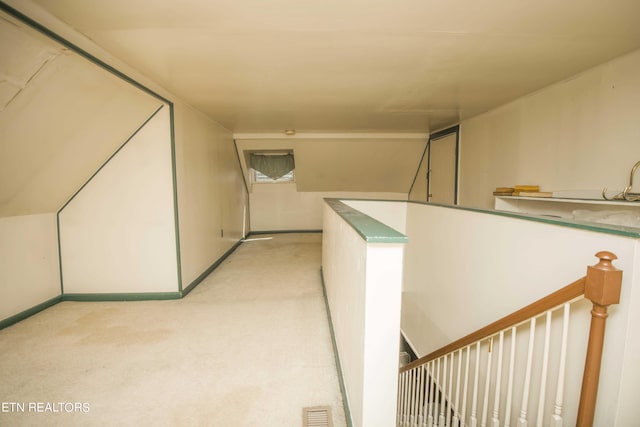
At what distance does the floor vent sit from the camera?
1455mm

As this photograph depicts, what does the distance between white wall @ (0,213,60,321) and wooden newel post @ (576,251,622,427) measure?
3.96 meters

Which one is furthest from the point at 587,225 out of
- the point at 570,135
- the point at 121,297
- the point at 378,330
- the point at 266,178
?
the point at 266,178

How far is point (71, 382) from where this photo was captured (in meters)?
1.76

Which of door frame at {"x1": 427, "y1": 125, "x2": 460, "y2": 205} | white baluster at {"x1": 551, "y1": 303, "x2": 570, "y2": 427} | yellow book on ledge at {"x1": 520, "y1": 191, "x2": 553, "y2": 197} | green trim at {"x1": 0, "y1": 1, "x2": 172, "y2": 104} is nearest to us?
white baluster at {"x1": 551, "y1": 303, "x2": 570, "y2": 427}

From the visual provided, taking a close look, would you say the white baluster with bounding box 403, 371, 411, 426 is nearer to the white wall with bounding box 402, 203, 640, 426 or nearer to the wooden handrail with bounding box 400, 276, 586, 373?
the white wall with bounding box 402, 203, 640, 426

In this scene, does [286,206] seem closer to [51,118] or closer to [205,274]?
[205,274]

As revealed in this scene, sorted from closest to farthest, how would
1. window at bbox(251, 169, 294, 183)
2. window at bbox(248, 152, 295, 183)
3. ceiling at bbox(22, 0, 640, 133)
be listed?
ceiling at bbox(22, 0, 640, 133) → window at bbox(248, 152, 295, 183) → window at bbox(251, 169, 294, 183)

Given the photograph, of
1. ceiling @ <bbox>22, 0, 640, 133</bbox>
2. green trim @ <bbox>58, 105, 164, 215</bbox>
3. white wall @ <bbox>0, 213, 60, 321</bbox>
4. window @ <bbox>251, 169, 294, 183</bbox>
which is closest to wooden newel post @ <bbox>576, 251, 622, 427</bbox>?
ceiling @ <bbox>22, 0, 640, 133</bbox>

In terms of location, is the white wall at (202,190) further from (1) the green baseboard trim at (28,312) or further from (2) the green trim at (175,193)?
(1) the green baseboard trim at (28,312)

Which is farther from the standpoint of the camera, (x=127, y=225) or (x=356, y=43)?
(x=127, y=225)

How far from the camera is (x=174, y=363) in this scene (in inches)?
76.6

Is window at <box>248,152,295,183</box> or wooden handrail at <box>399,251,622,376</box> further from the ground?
window at <box>248,152,295,183</box>

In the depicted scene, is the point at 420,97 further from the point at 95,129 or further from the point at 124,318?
the point at 124,318

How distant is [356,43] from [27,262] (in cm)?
353
